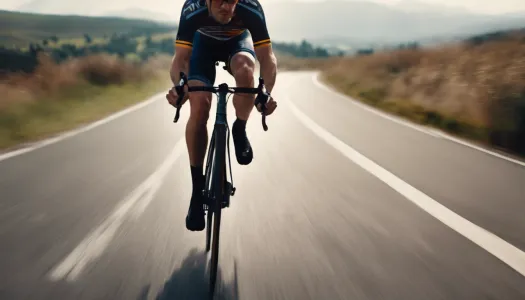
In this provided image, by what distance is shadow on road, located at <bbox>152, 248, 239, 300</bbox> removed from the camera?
10.7 feet

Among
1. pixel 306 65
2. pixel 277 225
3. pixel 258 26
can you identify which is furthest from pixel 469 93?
pixel 306 65

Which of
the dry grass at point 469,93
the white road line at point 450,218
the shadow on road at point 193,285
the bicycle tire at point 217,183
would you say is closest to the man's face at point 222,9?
the bicycle tire at point 217,183

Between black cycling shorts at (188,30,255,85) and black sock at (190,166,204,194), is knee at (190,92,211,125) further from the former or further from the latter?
black sock at (190,166,204,194)

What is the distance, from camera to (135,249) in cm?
410

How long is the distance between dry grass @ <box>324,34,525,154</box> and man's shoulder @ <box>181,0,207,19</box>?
7.10 metres

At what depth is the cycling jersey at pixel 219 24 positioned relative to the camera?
3.84 metres

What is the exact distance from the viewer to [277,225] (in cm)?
475

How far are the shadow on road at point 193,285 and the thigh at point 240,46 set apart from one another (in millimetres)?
1450

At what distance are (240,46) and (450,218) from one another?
2337 millimetres

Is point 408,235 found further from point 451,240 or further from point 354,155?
point 354,155

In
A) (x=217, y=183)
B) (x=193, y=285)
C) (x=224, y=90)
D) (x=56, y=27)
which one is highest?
(x=224, y=90)

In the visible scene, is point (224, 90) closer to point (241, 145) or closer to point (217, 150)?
point (217, 150)

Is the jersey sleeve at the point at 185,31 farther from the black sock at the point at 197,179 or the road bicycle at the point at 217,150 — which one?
the black sock at the point at 197,179

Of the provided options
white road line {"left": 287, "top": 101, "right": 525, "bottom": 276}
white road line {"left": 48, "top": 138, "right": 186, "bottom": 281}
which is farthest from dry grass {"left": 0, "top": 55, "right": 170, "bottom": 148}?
white road line {"left": 287, "top": 101, "right": 525, "bottom": 276}
